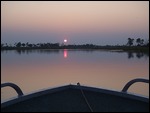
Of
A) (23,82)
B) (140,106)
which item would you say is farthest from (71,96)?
(23,82)

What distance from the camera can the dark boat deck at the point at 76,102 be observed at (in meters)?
3.02

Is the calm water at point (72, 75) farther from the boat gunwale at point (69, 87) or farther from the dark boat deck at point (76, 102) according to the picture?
the dark boat deck at point (76, 102)

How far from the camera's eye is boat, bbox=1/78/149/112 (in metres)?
3.02

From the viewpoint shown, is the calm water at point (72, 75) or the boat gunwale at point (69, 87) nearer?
the boat gunwale at point (69, 87)

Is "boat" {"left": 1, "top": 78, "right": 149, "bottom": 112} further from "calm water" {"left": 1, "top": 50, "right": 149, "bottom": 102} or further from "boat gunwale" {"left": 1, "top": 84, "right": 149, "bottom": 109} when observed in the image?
"calm water" {"left": 1, "top": 50, "right": 149, "bottom": 102}

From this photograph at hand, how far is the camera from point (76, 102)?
324cm

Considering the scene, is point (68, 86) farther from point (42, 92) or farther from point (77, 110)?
point (77, 110)

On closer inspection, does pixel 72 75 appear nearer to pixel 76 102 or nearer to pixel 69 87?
pixel 69 87

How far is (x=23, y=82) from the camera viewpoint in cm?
1204

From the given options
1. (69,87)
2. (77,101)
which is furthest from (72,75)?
(77,101)

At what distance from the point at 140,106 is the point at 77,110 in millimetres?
715

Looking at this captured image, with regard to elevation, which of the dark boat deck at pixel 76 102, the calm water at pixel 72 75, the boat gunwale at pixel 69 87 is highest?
the boat gunwale at pixel 69 87

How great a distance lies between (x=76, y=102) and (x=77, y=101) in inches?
1.3

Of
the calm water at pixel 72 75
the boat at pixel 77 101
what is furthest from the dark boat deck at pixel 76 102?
the calm water at pixel 72 75
